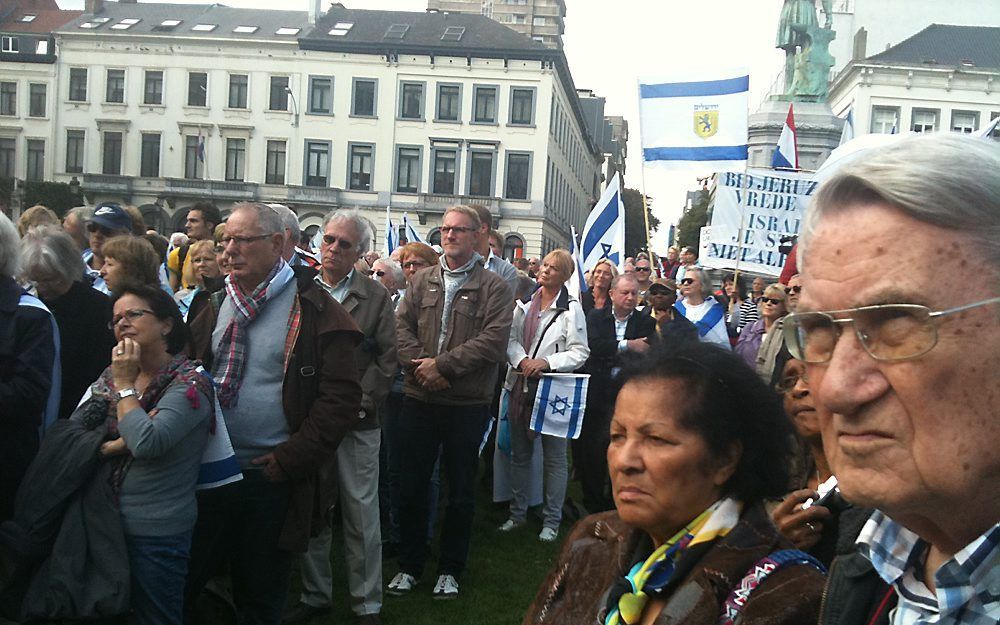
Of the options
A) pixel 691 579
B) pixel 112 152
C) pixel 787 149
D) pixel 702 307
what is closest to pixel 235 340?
pixel 691 579

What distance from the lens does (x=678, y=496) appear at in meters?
2.33

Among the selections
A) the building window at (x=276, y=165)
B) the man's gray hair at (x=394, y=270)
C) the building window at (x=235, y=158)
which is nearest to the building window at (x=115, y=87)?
the building window at (x=235, y=158)

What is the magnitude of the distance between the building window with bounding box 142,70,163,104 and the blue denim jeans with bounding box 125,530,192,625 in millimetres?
52773

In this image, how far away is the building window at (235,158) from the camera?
51625 millimetres

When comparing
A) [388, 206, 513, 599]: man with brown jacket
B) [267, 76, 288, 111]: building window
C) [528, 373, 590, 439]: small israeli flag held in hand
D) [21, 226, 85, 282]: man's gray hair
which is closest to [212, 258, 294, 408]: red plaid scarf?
[21, 226, 85, 282]: man's gray hair

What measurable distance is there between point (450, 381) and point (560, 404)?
62.1 inches

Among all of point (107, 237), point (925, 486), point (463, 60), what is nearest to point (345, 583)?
point (107, 237)

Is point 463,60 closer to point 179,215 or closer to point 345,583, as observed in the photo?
point 179,215

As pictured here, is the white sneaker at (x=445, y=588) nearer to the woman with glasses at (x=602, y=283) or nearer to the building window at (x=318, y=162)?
the woman with glasses at (x=602, y=283)

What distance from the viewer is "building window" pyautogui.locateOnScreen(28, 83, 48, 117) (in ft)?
175

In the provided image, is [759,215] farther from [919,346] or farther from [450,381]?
[919,346]

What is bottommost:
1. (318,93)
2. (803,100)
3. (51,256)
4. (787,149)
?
(51,256)

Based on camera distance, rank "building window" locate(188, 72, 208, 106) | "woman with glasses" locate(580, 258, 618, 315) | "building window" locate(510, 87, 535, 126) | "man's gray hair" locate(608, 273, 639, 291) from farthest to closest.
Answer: "building window" locate(188, 72, 208, 106)
"building window" locate(510, 87, 535, 126)
"woman with glasses" locate(580, 258, 618, 315)
"man's gray hair" locate(608, 273, 639, 291)

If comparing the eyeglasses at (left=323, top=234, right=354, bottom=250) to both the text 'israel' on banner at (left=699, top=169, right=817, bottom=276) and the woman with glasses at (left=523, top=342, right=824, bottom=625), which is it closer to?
the woman with glasses at (left=523, top=342, right=824, bottom=625)
